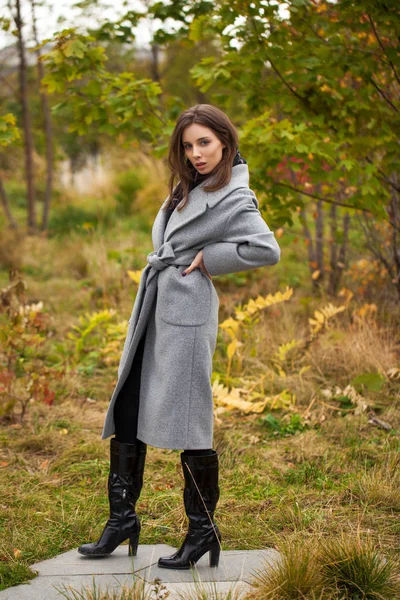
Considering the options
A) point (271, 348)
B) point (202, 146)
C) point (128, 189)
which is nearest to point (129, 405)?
point (202, 146)

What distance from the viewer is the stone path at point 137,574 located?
2.39m

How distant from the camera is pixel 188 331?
256 cm

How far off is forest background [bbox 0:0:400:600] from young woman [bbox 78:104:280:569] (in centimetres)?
37

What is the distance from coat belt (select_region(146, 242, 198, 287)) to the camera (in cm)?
262

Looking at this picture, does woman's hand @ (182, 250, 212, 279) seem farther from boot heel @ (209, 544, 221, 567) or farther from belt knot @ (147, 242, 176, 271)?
boot heel @ (209, 544, 221, 567)

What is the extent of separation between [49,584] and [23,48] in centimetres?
799

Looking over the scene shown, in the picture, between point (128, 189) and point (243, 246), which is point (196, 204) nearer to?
point (243, 246)

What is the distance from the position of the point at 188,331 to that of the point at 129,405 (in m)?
0.39

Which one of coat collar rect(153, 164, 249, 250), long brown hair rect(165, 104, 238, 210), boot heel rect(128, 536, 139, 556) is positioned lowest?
boot heel rect(128, 536, 139, 556)

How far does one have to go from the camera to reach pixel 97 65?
15.7 feet

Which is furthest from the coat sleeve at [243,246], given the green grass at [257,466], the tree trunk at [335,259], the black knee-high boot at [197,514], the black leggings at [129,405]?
the tree trunk at [335,259]

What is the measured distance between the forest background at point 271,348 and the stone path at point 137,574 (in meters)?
0.11

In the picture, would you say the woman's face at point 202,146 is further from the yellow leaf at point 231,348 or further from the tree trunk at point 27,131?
the tree trunk at point 27,131

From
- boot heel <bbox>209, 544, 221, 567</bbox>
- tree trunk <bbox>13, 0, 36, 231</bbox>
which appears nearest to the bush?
tree trunk <bbox>13, 0, 36, 231</bbox>
